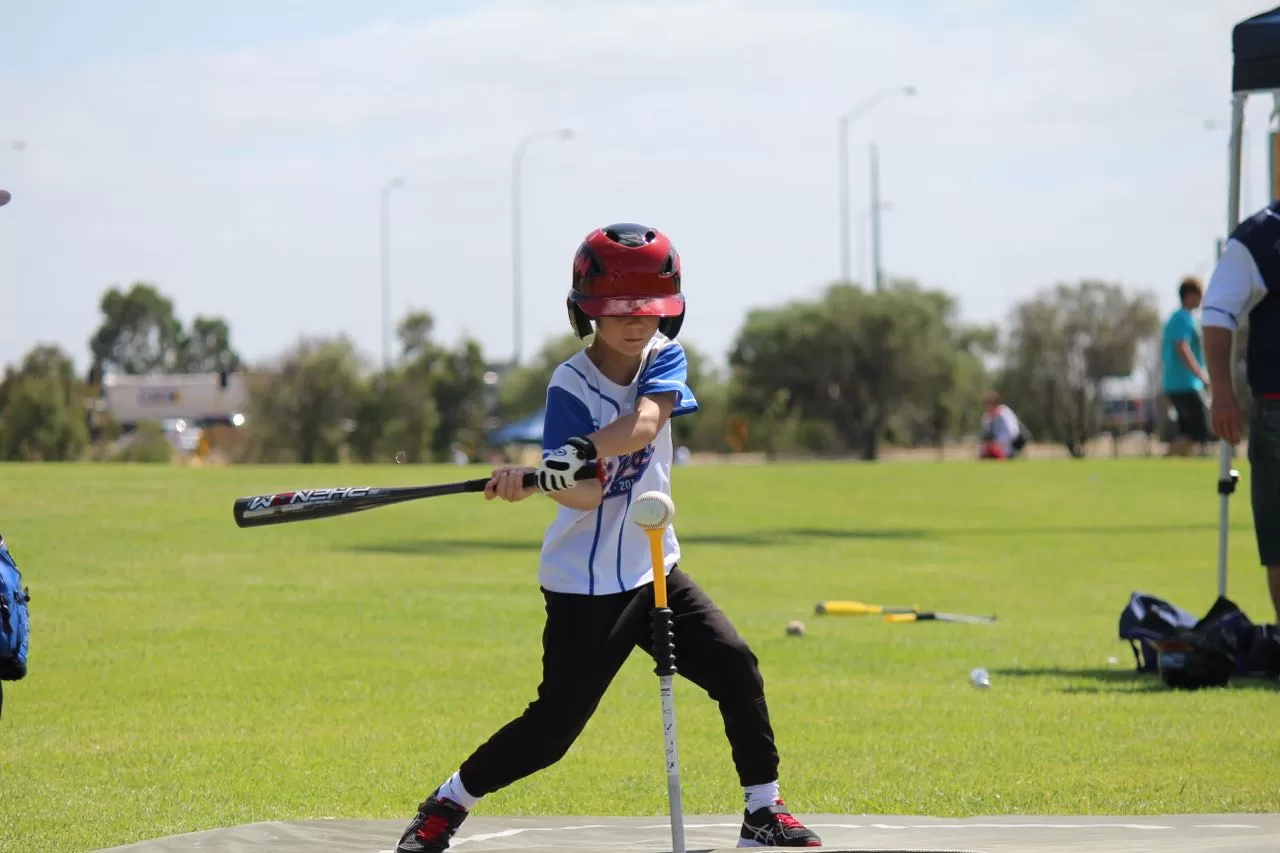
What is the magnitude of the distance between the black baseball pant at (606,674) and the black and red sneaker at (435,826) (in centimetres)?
9

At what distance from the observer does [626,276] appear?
5.63m

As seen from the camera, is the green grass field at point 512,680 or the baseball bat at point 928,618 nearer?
the green grass field at point 512,680

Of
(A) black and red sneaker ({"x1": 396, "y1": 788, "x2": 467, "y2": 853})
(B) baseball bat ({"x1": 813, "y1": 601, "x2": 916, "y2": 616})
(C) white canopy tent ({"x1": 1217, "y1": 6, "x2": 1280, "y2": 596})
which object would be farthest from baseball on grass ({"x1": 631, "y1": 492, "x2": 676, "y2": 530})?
(B) baseball bat ({"x1": 813, "y1": 601, "x2": 916, "y2": 616})

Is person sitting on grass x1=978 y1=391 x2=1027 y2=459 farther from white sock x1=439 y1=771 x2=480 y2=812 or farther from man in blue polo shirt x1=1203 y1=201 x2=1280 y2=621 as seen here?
white sock x1=439 y1=771 x2=480 y2=812

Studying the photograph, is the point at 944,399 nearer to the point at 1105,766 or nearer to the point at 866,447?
the point at 866,447

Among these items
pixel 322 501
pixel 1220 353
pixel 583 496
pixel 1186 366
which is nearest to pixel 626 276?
pixel 583 496

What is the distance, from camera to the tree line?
6303 centimetres

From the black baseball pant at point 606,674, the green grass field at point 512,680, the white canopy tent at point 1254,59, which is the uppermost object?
the white canopy tent at point 1254,59

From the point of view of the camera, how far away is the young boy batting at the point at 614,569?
5648 millimetres

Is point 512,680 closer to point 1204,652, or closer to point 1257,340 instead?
point 1204,652

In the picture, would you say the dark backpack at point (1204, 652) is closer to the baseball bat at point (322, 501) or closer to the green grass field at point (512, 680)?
the green grass field at point (512, 680)

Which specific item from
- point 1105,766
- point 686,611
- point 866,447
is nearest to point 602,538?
point 686,611

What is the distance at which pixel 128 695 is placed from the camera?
9805 millimetres

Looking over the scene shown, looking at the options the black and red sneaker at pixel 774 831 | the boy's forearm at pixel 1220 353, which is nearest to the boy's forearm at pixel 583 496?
the black and red sneaker at pixel 774 831
